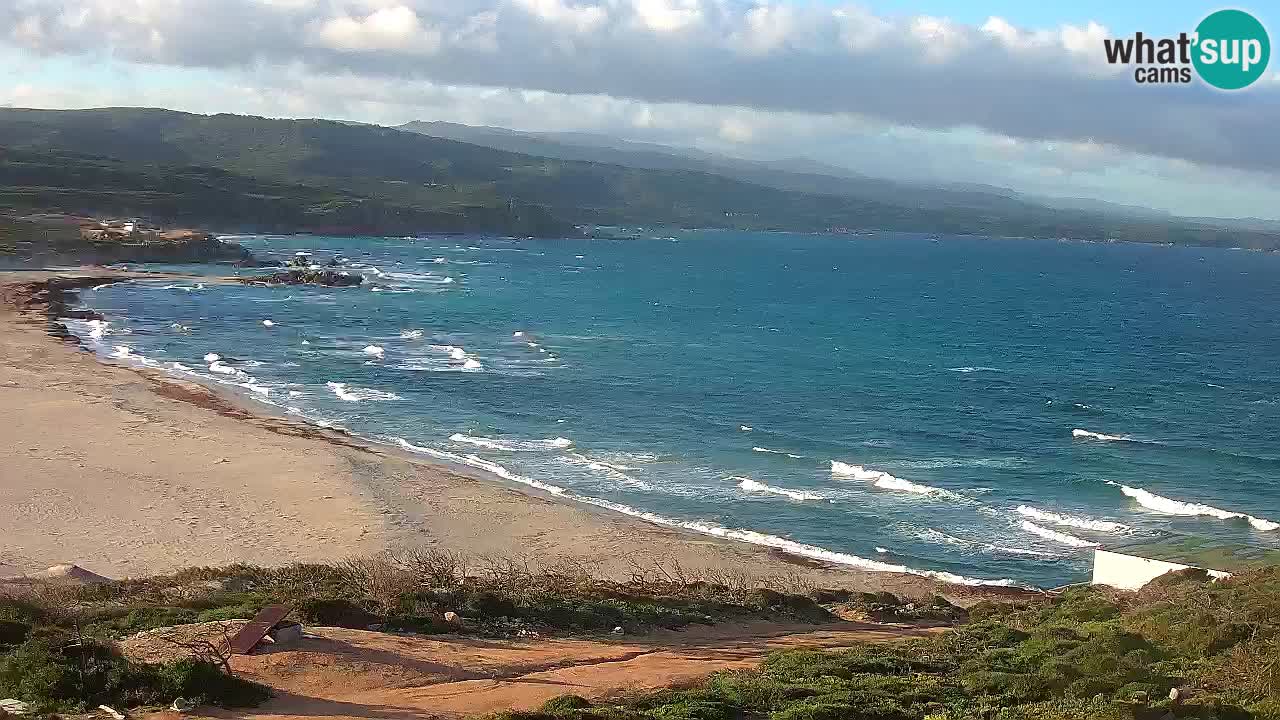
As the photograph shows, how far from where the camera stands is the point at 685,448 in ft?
141

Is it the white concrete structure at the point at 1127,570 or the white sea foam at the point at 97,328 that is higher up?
the white sea foam at the point at 97,328

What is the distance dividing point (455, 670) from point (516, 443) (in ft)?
90.5

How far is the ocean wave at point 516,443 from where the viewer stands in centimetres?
4219

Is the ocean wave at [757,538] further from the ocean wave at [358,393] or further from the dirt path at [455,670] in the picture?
the ocean wave at [358,393]

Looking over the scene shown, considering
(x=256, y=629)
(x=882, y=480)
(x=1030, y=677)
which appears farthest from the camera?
(x=882, y=480)

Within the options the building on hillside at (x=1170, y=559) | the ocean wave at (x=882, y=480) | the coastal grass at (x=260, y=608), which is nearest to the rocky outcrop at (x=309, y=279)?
the ocean wave at (x=882, y=480)

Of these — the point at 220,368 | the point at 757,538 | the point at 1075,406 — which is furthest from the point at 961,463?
the point at 220,368

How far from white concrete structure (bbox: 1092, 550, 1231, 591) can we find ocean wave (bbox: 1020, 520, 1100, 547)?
19.3ft

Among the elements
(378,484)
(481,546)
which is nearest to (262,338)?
(378,484)

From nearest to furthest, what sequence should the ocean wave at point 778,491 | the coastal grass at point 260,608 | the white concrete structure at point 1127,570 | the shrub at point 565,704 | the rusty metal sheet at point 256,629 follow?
the shrub at point 565,704 → the coastal grass at point 260,608 → the rusty metal sheet at point 256,629 → the white concrete structure at point 1127,570 → the ocean wave at point 778,491

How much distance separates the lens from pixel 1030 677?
47.3 feet

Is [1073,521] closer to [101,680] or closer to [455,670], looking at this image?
[455,670]

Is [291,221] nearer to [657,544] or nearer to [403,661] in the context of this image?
[657,544]

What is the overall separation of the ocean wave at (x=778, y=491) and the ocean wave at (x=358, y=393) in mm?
19636
